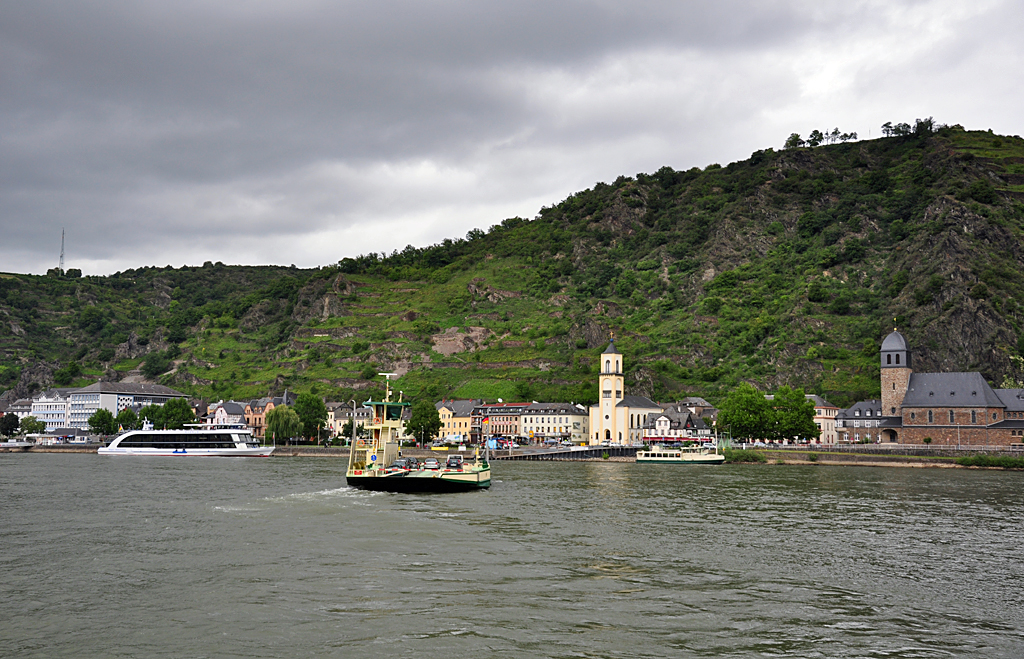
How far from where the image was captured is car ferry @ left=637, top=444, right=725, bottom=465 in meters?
100

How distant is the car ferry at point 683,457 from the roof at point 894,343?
2962cm

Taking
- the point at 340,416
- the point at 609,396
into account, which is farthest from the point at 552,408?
the point at 340,416

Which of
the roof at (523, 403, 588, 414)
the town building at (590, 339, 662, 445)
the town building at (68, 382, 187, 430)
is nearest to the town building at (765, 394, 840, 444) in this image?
the town building at (590, 339, 662, 445)

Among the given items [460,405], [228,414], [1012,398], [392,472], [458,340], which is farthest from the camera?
[458,340]

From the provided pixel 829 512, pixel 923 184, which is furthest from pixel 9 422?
pixel 923 184

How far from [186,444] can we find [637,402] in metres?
74.2

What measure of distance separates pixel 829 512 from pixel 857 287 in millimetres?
129217

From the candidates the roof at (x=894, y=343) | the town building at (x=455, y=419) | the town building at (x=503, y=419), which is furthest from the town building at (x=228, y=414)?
the roof at (x=894, y=343)

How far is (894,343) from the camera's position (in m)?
112

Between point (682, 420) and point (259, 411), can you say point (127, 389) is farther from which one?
point (682, 420)

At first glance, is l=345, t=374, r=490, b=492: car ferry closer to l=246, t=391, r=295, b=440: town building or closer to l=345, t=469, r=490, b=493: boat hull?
l=345, t=469, r=490, b=493: boat hull

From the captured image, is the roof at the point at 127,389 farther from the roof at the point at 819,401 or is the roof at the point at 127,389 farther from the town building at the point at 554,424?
the roof at the point at 819,401

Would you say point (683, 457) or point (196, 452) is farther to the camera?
point (196, 452)

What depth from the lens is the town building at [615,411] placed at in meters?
138
